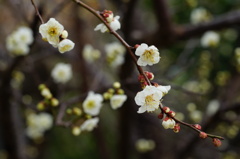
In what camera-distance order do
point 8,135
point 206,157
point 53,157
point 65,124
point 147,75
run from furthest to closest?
point 53,157, point 206,157, point 8,135, point 65,124, point 147,75

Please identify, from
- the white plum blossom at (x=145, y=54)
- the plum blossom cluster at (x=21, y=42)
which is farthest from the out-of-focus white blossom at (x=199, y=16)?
the white plum blossom at (x=145, y=54)

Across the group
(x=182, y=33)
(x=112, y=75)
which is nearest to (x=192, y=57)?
(x=182, y=33)

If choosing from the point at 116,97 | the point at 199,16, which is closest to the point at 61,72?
the point at 116,97

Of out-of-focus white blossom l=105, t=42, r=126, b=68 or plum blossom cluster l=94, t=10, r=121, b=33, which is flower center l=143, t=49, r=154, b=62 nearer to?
plum blossom cluster l=94, t=10, r=121, b=33

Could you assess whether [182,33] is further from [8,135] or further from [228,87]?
[8,135]

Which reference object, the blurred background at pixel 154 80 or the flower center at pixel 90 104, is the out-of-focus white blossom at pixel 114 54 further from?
the flower center at pixel 90 104

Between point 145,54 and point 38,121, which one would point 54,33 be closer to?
point 145,54

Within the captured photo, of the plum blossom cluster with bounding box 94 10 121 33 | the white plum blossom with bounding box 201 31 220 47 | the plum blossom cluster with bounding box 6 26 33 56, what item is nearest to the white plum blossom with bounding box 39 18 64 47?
the plum blossom cluster with bounding box 94 10 121 33
